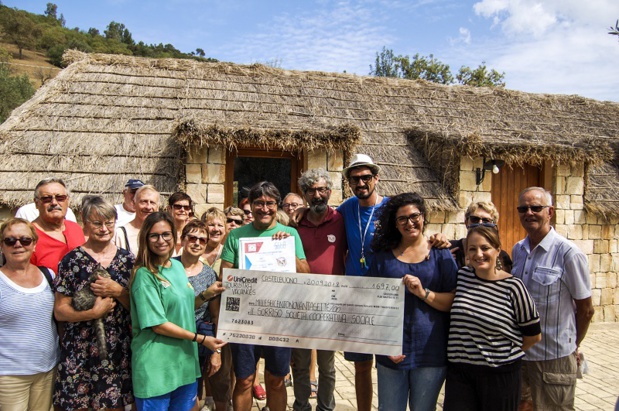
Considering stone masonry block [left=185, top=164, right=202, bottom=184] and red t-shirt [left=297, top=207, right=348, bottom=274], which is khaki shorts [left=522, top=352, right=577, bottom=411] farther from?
stone masonry block [left=185, top=164, right=202, bottom=184]

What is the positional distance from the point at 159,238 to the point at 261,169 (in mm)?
5911

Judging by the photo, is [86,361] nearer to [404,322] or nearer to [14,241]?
[14,241]

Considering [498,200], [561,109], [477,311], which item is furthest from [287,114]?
[561,109]

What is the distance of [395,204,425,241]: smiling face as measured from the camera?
9.20 ft

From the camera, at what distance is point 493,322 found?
258cm

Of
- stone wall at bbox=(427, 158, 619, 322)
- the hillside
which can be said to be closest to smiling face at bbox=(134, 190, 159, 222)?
stone wall at bbox=(427, 158, 619, 322)

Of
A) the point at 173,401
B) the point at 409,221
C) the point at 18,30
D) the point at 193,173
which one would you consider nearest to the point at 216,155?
the point at 193,173

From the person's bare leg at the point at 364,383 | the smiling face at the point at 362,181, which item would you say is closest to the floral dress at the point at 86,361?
the person's bare leg at the point at 364,383

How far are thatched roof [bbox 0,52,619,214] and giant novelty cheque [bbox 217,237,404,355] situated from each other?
3.25 metres

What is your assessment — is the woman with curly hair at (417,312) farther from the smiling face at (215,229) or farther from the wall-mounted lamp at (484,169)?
the wall-mounted lamp at (484,169)

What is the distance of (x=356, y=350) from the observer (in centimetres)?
297

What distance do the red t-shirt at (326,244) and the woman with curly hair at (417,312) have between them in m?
0.71

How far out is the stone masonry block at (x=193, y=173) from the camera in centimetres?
622

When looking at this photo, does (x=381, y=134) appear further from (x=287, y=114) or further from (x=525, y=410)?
(x=525, y=410)
